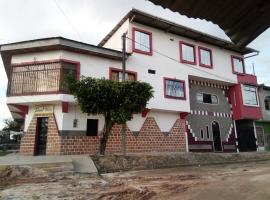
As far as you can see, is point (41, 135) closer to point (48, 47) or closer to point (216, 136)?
point (48, 47)

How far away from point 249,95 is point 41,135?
19.4 meters

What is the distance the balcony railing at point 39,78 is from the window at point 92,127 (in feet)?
8.92

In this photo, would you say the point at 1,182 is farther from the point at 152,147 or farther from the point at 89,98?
the point at 152,147

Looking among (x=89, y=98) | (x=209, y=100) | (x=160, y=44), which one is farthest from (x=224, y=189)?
(x=209, y=100)

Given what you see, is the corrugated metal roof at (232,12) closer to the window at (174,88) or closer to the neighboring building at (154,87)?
the neighboring building at (154,87)

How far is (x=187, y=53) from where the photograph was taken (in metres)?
22.6

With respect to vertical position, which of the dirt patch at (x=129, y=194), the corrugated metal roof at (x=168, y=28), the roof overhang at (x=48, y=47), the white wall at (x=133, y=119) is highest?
the corrugated metal roof at (x=168, y=28)

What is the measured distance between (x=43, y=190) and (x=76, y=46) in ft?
34.5

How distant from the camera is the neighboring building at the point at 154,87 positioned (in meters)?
16.7

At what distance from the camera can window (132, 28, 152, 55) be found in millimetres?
19750

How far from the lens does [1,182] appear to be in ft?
33.7

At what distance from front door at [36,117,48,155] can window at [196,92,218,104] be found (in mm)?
13085

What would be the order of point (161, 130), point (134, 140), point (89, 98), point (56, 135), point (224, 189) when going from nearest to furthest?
point (224, 189) < point (89, 98) < point (56, 135) < point (134, 140) < point (161, 130)

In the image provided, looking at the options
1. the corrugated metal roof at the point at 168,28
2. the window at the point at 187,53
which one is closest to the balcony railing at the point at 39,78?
the corrugated metal roof at the point at 168,28
